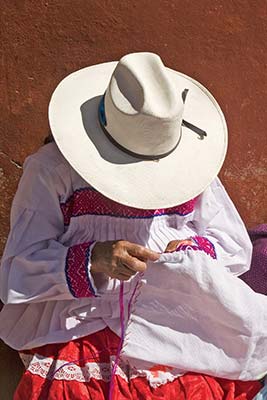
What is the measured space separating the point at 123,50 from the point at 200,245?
0.88 meters

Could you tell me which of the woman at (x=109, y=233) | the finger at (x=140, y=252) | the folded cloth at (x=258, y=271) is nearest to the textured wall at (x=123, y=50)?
the folded cloth at (x=258, y=271)

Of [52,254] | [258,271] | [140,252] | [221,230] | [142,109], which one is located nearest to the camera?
[142,109]

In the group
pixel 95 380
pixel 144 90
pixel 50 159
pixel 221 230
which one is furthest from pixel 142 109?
pixel 95 380

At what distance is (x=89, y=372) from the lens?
2.45 metres

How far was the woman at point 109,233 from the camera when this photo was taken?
233cm

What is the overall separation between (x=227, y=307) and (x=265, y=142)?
1.09 metres

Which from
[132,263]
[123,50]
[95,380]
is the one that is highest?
[123,50]

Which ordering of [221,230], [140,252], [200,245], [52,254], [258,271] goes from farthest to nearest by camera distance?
[258,271], [221,230], [200,245], [52,254], [140,252]

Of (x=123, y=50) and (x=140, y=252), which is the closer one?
(x=140, y=252)

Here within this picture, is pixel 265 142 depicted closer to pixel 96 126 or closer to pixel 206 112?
pixel 206 112

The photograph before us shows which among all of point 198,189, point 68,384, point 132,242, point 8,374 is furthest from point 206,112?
point 8,374

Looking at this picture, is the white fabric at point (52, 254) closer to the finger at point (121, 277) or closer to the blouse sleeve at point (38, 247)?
the blouse sleeve at point (38, 247)

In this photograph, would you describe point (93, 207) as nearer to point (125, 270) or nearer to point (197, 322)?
point (125, 270)

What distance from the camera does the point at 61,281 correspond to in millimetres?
2467
